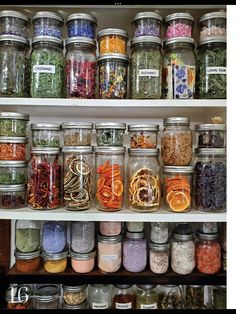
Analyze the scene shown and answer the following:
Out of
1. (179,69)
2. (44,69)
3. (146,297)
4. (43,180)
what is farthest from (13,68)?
(146,297)

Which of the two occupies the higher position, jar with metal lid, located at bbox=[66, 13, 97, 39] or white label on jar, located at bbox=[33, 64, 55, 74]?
jar with metal lid, located at bbox=[66, 13, 97, 39]

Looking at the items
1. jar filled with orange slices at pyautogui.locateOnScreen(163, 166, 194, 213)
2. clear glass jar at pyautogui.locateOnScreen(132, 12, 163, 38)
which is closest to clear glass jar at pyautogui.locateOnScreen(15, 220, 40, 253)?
jar filled with orange slices at pyautogui.locateOnScreen(163, 166, 194, 213)

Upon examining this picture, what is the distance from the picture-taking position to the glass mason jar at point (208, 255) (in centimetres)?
84

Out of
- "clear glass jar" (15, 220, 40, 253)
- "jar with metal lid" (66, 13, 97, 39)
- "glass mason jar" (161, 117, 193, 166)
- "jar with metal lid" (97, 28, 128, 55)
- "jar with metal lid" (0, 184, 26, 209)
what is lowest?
"clear glass jar" (15, 220, 40, 253)

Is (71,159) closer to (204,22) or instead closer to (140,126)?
(140,126)

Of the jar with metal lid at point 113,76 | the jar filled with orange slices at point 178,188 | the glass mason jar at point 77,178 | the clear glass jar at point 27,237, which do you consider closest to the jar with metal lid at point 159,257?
the jar filled with orange slices at point 178,188

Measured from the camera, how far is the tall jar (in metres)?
0.80

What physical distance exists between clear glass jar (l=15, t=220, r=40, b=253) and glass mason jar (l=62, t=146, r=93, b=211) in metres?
0.16

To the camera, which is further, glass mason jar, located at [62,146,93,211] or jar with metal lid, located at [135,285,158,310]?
jar with metal lid, located at [135,285,158,310]

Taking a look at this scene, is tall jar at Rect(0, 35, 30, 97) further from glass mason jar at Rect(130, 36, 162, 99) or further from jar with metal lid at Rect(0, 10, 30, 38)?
glass mason jar at Rect(130, 36, 162, 99)

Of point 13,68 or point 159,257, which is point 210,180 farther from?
point 13,68

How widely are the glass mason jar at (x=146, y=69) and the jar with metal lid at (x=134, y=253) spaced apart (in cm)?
46

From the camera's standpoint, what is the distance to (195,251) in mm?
871

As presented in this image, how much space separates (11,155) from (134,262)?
508 mm
